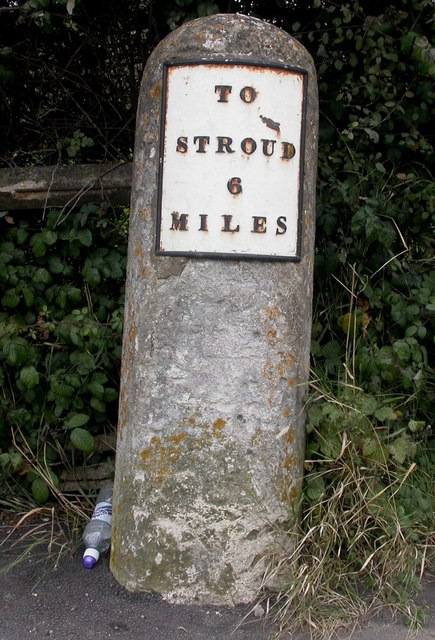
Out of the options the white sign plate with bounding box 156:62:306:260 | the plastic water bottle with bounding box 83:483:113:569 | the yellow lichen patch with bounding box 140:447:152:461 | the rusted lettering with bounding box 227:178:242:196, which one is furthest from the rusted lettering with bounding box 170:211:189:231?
the plastic water bottle with bounding box 83:483:113:569

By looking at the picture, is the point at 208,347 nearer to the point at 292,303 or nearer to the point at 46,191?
the point at 292,303

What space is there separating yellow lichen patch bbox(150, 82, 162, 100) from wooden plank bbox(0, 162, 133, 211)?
0.81 m

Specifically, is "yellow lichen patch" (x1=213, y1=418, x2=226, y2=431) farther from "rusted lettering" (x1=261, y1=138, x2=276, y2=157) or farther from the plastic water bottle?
"rusted lettering" (x1=261, y1=138, x2=276, y2=157)

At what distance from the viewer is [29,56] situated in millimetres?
3625

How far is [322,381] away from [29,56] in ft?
7.25

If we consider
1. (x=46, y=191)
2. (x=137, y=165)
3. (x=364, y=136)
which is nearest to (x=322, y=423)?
(x=137, y=165)

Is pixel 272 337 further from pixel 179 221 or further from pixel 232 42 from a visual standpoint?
pixel 232 42

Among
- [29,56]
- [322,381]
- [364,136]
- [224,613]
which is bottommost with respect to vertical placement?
[224,613]

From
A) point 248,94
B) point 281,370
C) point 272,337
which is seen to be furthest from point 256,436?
point 248,94

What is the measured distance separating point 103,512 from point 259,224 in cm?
135

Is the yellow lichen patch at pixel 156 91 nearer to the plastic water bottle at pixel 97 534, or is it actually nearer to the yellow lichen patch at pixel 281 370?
the yellow lichen patch at pixel 281 370

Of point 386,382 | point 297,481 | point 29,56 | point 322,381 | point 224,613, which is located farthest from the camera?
point 29,56

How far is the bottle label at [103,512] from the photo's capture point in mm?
2916

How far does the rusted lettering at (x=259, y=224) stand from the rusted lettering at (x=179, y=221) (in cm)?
23
